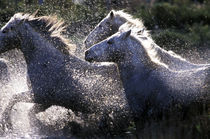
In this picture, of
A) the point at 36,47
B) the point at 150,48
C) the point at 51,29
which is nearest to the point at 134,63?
the point at 150,48

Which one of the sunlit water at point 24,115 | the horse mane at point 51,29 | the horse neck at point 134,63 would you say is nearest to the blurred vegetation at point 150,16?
the sunlit water at point 24,115

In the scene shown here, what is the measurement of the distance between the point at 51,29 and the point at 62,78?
2.27ft

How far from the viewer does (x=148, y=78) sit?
576 cm

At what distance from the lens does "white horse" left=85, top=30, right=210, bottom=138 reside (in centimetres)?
547

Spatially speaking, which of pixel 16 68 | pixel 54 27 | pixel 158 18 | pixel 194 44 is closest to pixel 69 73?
pixel 54 27

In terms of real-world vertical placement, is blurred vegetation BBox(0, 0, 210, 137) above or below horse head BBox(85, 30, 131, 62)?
above

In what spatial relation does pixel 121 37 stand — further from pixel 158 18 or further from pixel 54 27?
pixel 158 18

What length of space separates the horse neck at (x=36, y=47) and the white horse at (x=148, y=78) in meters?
0.52

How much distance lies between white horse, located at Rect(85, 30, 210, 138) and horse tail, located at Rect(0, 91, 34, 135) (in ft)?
2.84

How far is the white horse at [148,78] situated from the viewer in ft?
17.9

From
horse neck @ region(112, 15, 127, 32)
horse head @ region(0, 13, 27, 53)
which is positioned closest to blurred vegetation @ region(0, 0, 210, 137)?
horse neck @ region(112, 15, 127, 32)

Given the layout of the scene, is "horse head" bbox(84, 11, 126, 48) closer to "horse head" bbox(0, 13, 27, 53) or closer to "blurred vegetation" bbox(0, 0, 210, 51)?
"horse head" bbox(0, 13, 27, 53)

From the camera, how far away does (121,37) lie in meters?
5.92

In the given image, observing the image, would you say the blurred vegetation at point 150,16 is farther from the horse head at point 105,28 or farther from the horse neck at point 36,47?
the horse neck at point 36,47
